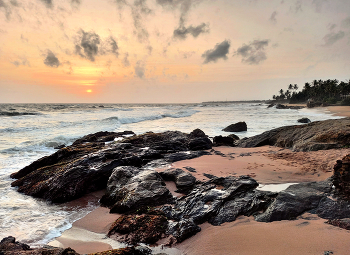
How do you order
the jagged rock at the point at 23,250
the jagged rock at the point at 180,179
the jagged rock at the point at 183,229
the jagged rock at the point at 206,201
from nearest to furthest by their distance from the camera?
the jagged rock at the point at 23,250, the jagged rock at the point at 183,229, the jagged rock at the point at 206,201, the jagged rock at the point at 180,179

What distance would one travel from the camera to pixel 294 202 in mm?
4145

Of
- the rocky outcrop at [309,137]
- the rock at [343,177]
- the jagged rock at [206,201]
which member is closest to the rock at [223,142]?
the rocky outcrop at [309,137]

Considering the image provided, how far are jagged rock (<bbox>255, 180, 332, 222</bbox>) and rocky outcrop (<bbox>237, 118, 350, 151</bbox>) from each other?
179 inches

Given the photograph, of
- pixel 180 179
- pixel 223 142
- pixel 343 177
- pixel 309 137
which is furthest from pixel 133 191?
pixel 309 137

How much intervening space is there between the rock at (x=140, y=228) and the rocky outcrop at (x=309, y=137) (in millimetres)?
7438

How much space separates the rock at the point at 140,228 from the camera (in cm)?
384

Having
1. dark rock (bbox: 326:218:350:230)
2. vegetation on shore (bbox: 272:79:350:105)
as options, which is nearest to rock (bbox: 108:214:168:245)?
dark rock (bbox: 326:218:350:230)

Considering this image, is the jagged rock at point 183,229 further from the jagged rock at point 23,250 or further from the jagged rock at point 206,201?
the jagged rock at point 23,250

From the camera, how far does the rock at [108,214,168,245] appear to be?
3.84 m

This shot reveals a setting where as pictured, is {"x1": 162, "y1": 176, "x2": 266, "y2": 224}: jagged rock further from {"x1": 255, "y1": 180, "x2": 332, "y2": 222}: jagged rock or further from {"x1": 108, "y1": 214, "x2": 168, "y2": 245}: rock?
{"x1": 255, "y1": 180, "x2": 332, "y2": 222}: jagged rock

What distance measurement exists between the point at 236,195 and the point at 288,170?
2.86 metres

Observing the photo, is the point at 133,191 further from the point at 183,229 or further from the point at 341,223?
the point at 341,223

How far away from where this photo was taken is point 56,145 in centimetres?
1449

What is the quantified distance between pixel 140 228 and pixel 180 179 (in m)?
2.43
